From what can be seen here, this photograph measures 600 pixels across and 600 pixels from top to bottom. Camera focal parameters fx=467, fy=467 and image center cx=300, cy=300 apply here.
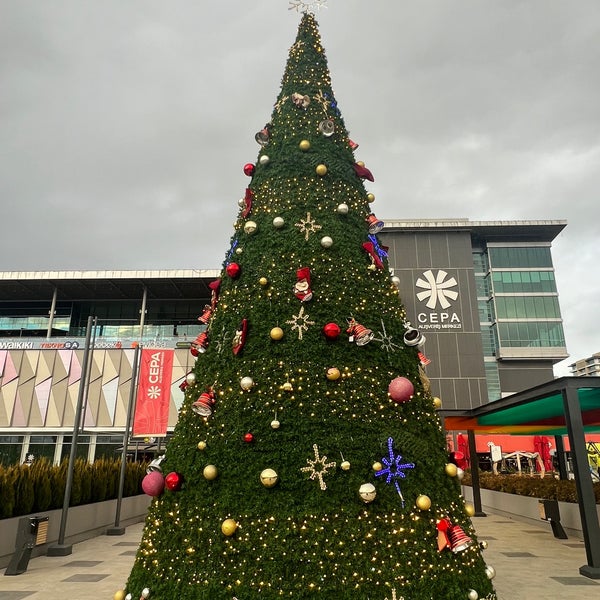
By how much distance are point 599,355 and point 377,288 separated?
126 meters

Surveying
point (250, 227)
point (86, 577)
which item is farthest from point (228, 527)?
point (86, 577)

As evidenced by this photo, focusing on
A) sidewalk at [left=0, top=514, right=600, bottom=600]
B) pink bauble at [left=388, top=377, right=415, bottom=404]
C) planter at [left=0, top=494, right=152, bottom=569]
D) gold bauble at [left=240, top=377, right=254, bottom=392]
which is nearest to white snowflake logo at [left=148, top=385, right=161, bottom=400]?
planter at [left=0, top=494, right=152, bottom=569]

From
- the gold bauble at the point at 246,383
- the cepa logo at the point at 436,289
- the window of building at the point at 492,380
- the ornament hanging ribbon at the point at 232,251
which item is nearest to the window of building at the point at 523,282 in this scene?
the cepa logo at the point at 436,289

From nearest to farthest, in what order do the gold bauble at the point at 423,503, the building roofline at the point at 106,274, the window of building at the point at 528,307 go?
1. the gold bauble at the point at 423,503
2. the building roofline at the point at 106,274
3. the window of building at the point at 528,307

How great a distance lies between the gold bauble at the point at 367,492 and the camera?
3436mm

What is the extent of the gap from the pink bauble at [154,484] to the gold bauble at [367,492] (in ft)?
5.59

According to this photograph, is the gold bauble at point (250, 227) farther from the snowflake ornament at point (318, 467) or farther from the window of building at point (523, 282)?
the window of building at point (523, 282)

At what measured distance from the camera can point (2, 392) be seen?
2612 centimetres

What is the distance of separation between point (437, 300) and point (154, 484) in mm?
40057

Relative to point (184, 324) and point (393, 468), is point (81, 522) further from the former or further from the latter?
point (184, 324)

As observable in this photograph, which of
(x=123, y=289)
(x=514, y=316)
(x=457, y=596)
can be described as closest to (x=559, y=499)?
(x=457, y=596)

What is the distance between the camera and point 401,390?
153 inches

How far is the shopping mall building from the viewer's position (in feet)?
86.1

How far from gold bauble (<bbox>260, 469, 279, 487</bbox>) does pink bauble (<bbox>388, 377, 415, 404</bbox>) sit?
1.18 m
